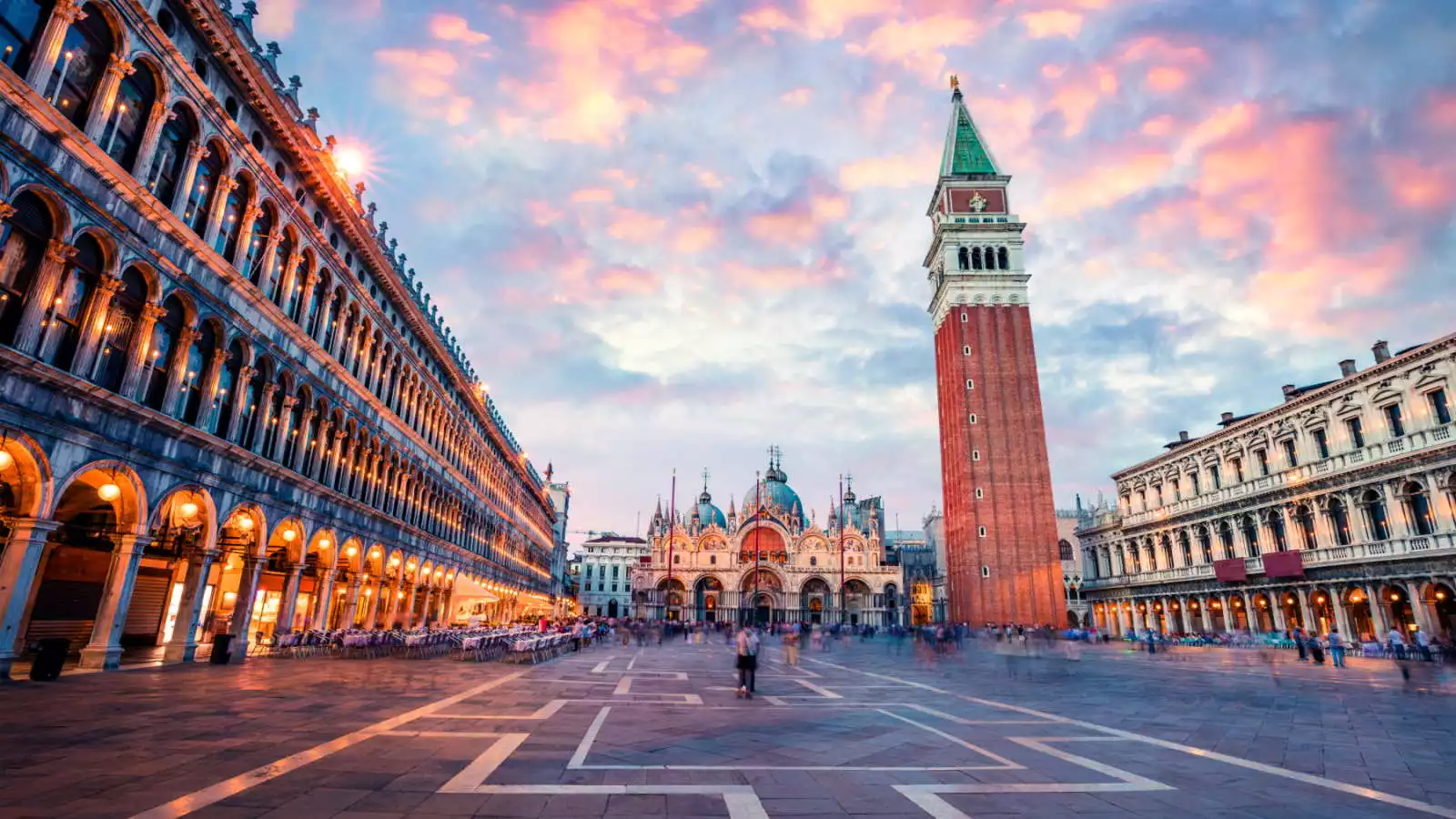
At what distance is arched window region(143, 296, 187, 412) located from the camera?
14906 millimetres

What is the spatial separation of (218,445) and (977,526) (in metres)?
53.8

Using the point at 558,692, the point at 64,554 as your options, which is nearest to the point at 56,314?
the point at 64,554

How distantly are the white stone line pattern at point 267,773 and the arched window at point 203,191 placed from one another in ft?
43.2

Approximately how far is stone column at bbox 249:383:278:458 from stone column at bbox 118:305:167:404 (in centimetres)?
446

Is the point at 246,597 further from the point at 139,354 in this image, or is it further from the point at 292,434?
the point at 139,354

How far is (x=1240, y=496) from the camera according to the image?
41.4m

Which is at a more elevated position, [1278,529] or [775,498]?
[775,498]

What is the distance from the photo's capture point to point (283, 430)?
20.3 m

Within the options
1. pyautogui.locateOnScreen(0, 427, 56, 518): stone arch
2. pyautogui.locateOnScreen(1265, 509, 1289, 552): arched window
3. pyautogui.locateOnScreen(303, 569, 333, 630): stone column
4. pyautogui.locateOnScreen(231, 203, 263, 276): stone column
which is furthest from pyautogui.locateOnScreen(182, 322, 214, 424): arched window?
pyautogui.locateOnScreen(1265, 509, 1289, 552): arched window

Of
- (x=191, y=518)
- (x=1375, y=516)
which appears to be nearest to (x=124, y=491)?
(x=191, y=518)

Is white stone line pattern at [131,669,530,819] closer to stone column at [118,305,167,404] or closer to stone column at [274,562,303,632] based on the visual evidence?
stone column at [118,305,167,404]

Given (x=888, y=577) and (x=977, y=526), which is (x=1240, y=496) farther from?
(x=888, y=577)

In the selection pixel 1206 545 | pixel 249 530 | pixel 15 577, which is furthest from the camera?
pixel 1206 545

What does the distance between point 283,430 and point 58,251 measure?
8.89 metres
